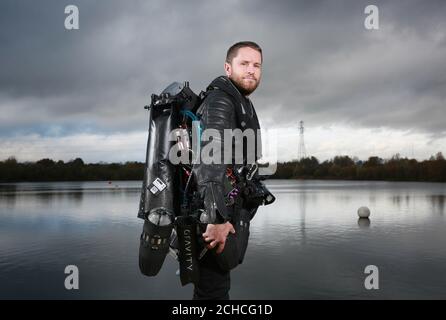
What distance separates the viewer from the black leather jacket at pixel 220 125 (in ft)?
11.7

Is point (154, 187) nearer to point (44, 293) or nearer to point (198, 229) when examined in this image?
point (198, 229)

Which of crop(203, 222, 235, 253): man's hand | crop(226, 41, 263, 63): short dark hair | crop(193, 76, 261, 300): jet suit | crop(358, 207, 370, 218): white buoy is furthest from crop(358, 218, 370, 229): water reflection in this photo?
crop(203, 222, 235, 253): man's hand

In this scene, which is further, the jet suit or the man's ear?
the man's ear

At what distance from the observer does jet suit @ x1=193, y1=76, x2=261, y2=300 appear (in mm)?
3600

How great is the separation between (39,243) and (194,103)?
38.3 ft

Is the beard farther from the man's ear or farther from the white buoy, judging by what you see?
the white buoy

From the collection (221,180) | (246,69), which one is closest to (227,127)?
(221,180)

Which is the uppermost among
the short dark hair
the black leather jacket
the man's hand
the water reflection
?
the short dark hair

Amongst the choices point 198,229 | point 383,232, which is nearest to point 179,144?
point 198,229

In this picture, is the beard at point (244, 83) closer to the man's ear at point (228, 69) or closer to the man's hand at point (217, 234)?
the man's ear at point (228, 69)

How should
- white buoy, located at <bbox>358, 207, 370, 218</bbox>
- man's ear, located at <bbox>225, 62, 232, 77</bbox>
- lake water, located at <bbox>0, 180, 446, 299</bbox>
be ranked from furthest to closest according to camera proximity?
white buoy, located at <bbox>358, 207, 370, 218</bbox>
lake water, located at <bbox>0, 180, 446, 299</bbox>
man's ear, located at <bbox>225, 62, 232, 77</bbox>

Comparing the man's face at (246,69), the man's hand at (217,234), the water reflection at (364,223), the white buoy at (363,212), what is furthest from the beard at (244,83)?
the white buoy at (363,212)

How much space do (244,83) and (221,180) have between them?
1.02 m

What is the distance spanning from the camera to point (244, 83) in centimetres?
407
